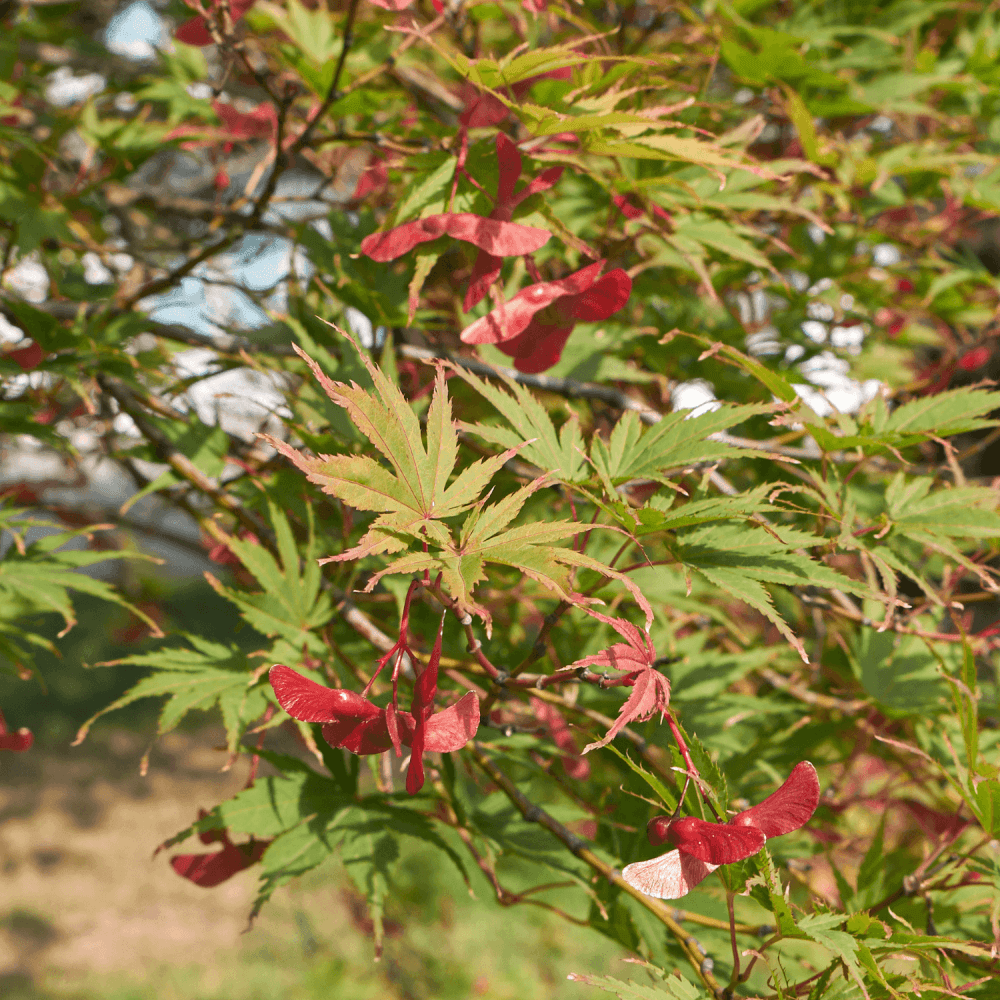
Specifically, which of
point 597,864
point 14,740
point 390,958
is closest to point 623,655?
point 597,864

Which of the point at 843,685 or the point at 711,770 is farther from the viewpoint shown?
the point at 843,685

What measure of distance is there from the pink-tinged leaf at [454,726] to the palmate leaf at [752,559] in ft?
0.84

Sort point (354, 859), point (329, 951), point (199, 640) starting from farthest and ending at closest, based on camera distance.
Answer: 1. point (329, 951)
2. point (199, 640)
3. point (354, 859)

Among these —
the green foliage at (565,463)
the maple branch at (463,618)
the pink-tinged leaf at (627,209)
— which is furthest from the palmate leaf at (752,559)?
the pink-tinged leaf at (627,209)

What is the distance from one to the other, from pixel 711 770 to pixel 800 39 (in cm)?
132

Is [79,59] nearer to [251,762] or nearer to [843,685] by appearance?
[251,762]

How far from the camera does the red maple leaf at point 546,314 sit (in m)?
0.82

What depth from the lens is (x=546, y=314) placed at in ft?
2.93

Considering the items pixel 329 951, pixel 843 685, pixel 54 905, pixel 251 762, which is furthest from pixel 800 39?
pixel 54 905

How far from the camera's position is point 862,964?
64 centimetres

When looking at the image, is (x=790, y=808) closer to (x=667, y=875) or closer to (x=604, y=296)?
(x=667, y=875)

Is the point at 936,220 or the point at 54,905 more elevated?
the point at 936,220

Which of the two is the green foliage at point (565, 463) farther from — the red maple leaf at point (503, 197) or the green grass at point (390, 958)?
the green grass at point (390, 958)

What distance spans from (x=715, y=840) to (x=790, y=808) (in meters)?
0.08
